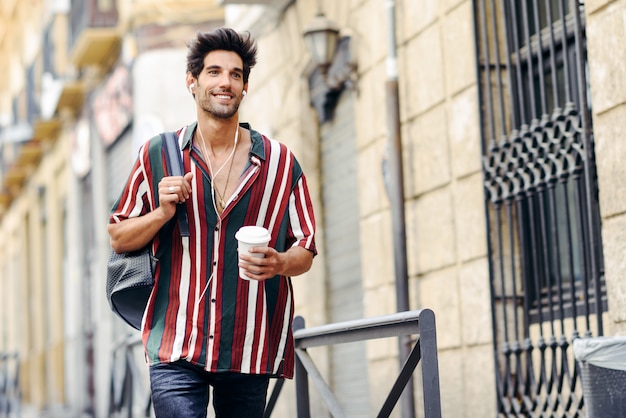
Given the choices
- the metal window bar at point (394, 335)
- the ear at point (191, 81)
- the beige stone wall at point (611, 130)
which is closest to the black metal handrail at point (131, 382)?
the metal window bar at point (394, 335)

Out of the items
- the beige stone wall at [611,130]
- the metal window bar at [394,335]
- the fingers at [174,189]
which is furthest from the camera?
the beige stone wall at [611,130]

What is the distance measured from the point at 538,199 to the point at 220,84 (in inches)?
143

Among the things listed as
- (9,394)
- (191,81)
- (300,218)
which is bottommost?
(9,394)

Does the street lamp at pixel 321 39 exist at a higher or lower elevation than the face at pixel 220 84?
higher

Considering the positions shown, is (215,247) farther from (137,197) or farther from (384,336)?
(384,336)

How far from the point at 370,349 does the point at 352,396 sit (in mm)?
1017

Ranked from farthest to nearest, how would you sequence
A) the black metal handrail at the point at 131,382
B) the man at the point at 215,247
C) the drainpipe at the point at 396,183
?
the drainpipe at the point at 396,183
the black metal handrail at the point at 131,382
the man at the point at 215,247

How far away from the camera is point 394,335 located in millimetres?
4914

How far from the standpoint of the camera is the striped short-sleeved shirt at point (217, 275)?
4219 mm

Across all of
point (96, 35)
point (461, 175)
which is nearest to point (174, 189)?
point (461, 175)

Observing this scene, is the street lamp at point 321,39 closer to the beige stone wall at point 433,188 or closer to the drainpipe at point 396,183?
the beige stone wall at point 433,188

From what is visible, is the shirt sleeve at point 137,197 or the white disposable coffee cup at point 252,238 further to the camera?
the shirt sleeve at point 137,197

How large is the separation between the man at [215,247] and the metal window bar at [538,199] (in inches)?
104

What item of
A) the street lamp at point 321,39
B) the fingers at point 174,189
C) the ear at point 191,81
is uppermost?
the street lamp at point 321,39
